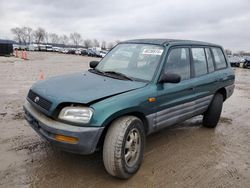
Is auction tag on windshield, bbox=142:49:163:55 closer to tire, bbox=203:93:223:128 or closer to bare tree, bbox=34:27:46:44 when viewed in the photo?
tire, bbox=203:93:223:128

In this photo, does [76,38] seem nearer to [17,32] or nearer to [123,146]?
[17,32]

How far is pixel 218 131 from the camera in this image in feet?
17.3

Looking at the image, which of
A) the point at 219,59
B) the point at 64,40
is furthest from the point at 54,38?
the point at 219,59

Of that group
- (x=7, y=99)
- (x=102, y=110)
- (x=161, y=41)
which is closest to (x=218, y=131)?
(x=161, y=41)

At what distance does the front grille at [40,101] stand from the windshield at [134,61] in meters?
1.31

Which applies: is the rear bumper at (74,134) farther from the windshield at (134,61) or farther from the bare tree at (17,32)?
the bare tree at (17,32)

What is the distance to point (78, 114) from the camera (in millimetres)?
2809

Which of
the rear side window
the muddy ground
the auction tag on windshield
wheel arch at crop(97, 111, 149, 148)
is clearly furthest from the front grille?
the rear side window

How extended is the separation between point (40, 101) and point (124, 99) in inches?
43.9

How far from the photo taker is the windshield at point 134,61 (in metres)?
3.73

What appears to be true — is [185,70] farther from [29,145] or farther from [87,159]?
[29,145]

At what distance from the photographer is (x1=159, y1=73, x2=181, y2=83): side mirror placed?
3.44 meters

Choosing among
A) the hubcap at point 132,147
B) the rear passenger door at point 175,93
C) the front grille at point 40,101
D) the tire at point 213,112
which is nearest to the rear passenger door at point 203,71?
the rear passenger door at point 175,93

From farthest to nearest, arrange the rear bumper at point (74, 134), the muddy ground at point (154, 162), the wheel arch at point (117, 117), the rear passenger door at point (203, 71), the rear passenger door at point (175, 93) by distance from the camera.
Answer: the rear passenger door at point (203, 71), the rear passenger door at point (175, 93), the muddy ground at point (154, 162), the wheel arch at point (117, 117), the rear bumper at point (74, 134)
